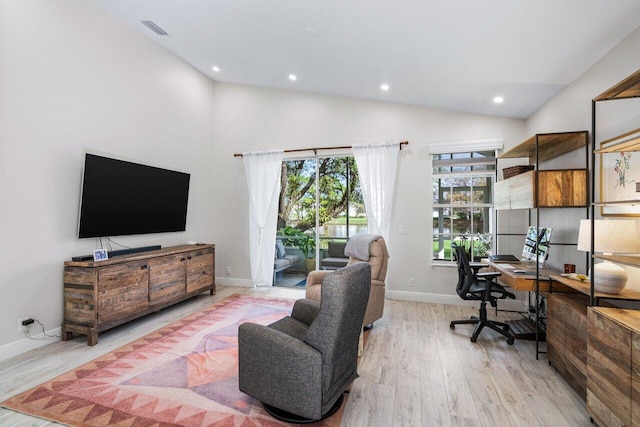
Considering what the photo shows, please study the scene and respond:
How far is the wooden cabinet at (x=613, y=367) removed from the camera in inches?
62.0

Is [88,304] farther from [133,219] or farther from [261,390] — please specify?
[261,390]

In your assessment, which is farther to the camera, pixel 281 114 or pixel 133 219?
pixel 281 114

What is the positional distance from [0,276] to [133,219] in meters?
1.38

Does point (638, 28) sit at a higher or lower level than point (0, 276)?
higher

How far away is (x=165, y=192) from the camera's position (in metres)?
4.44

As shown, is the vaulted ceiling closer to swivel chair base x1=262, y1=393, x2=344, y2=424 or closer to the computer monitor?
the computer monitor

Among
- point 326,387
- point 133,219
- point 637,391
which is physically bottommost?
point 326,387

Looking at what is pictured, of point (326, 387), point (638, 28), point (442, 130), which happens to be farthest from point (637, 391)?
point (442, 130)

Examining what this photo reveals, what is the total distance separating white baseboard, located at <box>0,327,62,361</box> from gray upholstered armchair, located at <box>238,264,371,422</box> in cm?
244

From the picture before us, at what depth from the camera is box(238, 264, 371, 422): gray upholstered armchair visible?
70.8 inches

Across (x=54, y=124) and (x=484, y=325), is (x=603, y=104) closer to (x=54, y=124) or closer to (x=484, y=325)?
(x=484, y=325)

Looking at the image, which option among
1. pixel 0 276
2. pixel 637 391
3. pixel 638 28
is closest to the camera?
pixel 637 391

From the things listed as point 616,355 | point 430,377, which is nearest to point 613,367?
point 616,355

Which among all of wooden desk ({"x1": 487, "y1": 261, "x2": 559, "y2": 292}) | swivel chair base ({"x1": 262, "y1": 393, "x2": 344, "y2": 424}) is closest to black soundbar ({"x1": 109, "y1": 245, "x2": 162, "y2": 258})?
swivel chair base ({"x1": 262, "y1": 393, "x2": 344, "y2": 424})
